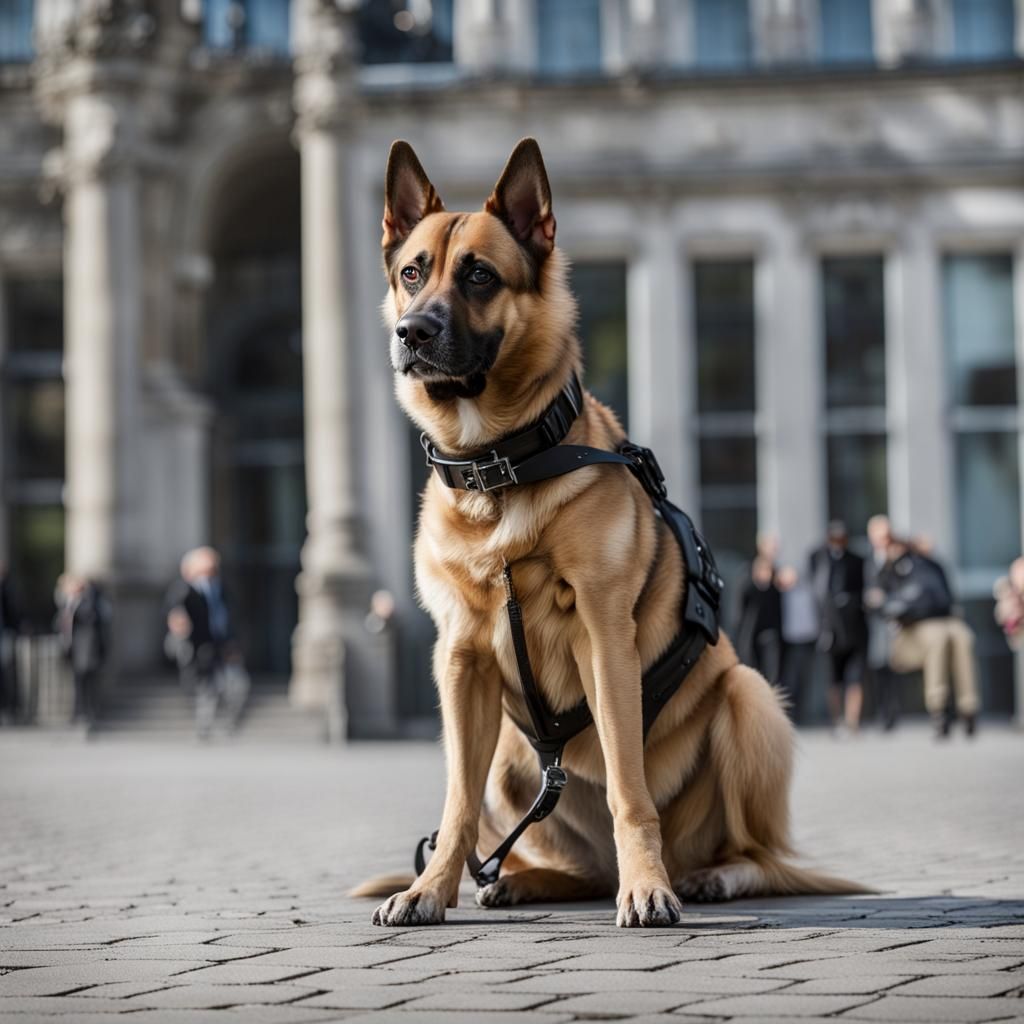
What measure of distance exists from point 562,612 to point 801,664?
1645 cm

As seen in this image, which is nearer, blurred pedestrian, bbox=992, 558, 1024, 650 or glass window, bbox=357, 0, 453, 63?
blurred pedestrian, bbox=992, 558, 1024, 650

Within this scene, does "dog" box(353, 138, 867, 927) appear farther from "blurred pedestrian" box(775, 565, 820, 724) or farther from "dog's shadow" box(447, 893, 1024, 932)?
"blurred pedestrian" box(775, 565, 820, 724)

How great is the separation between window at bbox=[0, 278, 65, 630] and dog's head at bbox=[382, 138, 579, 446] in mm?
22298

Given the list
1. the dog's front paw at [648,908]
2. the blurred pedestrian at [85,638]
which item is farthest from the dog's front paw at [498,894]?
the blurred pedestrian at [85,638]

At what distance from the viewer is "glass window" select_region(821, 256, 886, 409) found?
2545 centimetres

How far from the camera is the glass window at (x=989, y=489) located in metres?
25.4

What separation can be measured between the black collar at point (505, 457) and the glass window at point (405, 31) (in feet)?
70.1

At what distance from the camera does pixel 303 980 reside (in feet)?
14.5

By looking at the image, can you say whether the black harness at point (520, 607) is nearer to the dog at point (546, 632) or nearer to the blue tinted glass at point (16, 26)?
the dog at point (546, 632)

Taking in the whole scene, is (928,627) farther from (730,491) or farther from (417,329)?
(417,329)

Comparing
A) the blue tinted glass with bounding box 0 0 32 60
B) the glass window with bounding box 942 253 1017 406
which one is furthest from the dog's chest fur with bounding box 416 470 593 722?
the blue tinted glass with bounding box 0 0 32 60

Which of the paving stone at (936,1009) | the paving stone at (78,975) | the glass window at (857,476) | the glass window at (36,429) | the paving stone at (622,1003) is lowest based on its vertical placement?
the paving stone at (78,975)

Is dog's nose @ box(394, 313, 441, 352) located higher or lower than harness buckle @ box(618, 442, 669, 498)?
higher

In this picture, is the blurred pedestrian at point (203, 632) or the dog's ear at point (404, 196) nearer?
the dog's ear at point (404, 196)
